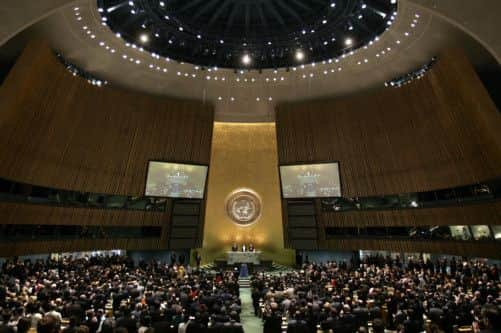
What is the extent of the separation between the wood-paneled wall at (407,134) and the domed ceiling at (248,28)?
12.8 feet

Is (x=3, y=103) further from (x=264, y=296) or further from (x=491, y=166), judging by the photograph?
(x=491, y=166)

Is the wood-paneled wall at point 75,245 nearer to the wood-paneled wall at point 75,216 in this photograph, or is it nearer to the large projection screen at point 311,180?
the wood-paneled wall at point 75,216

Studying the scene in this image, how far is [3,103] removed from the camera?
14656 mm

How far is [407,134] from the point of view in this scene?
20344mm

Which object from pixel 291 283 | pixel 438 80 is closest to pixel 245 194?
pixel 291 283

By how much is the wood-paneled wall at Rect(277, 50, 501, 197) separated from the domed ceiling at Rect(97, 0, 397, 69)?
390 centimetres

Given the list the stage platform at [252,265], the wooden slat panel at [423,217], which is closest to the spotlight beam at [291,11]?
the wooden slat panel at [423,217]

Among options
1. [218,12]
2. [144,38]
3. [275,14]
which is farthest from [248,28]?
[144,38]

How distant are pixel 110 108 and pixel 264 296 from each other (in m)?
14.8

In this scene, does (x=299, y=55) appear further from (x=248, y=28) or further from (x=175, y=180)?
(x=175, y=180)

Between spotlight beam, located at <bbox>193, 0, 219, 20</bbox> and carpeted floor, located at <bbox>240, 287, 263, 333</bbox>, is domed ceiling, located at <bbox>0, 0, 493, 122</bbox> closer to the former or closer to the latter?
spotlight beam, located at <bbox>193, 0, 219, 20</bbox>

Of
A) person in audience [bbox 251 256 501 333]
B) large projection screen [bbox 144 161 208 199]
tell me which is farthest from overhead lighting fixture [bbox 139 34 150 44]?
person in audience [bbox 251 256 501 333]

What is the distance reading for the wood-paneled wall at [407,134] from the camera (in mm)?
16188

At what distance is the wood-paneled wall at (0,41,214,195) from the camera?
15.7m
